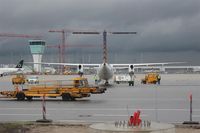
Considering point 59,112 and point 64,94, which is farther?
point 64,94

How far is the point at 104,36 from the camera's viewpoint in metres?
64.1

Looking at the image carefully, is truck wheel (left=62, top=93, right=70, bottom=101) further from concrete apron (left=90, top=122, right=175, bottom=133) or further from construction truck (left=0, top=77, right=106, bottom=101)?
concrete apron (left=90, top=122, right=175, bottom=133)

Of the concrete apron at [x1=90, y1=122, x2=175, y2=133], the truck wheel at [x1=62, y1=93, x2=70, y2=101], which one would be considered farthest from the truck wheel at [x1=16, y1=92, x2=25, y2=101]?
the concrete apron at [x1=90, y1=122, x2=175, y2=133]

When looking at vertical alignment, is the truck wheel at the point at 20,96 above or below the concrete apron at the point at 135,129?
above

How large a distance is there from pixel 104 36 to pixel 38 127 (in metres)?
46.2

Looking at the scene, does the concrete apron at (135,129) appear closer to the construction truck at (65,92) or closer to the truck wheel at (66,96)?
the construction truck at (65,92)

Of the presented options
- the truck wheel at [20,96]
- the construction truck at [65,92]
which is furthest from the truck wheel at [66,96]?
the truck wheel at [20,96]

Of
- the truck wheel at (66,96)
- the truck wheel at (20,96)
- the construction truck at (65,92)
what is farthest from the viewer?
the truck wheel at (20,96)

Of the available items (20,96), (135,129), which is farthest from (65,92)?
(135,129)

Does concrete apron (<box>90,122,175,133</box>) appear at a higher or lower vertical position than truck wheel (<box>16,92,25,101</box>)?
lower

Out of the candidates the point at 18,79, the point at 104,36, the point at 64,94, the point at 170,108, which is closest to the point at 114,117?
the point at 170,108

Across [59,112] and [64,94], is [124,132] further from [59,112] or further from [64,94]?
[64,94]

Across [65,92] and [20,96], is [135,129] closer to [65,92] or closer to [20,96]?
[65,92]

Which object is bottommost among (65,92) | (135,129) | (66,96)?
(135,129)
